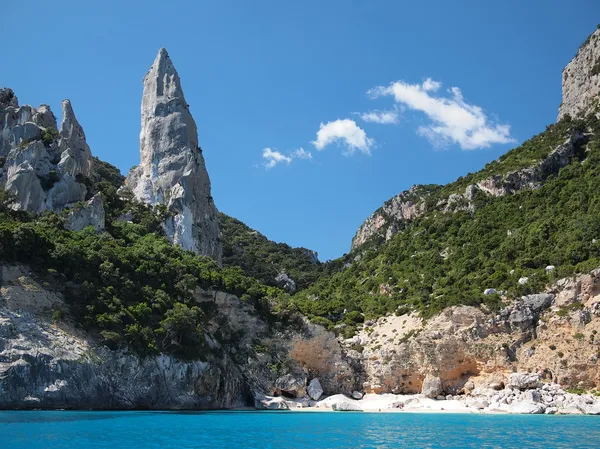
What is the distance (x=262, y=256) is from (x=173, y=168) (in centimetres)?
3401

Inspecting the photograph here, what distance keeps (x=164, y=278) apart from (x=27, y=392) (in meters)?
17.9

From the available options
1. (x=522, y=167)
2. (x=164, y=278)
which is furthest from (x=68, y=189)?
(x=522, y=167)

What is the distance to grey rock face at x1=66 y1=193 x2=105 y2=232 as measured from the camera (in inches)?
2152

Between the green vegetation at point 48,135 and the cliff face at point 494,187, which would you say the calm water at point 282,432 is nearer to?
the green vegetation at point 48,135

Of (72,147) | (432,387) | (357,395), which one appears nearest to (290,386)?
(357,395)

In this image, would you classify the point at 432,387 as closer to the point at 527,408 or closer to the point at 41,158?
the point at 527,408

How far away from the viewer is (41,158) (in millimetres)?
59656

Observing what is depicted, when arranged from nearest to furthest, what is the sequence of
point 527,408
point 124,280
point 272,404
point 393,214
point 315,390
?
1. point 527,408
2. point 124,280
3. point 272,404
4. point 315,390
5. point 393,214

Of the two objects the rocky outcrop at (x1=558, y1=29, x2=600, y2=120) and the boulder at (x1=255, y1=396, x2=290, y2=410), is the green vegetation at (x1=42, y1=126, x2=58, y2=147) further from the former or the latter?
the rocky outcrop at (x1=558, y1=29, x2=600, y2=120)

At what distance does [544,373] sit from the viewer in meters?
45.0

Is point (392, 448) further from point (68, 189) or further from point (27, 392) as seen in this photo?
point (68, 189)

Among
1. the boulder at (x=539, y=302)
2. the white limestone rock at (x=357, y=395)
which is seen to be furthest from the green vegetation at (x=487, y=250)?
the white limestone rock at (x=357, y=395)

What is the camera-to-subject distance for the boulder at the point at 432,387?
48.4m

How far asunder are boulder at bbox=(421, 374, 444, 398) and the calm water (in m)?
12.4
